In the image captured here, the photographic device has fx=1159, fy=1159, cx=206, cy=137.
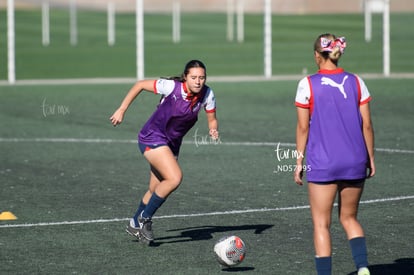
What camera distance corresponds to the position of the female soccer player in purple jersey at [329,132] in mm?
9297

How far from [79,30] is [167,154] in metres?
62.9

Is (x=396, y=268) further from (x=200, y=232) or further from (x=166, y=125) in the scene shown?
(x=166, y=125)

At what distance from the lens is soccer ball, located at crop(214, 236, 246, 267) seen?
1052cm

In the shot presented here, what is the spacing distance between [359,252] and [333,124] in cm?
110

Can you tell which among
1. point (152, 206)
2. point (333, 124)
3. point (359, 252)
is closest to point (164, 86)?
point (152, 206)

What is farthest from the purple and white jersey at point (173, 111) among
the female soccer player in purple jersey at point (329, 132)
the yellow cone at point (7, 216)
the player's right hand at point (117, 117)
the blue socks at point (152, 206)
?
the female soccer player in purple jersey at point (329, 132)

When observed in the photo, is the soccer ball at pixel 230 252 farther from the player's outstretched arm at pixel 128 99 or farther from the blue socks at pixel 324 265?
the player's outstretched arm at pixel 128 99

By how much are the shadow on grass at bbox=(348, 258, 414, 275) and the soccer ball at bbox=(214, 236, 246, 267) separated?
105 cm

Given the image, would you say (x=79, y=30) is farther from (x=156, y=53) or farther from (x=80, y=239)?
Result: (x=80, y=239)

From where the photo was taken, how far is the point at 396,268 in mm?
10602

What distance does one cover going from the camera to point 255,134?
2184cm

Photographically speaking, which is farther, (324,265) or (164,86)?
(164,86)

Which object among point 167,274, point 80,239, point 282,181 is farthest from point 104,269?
point 282,181

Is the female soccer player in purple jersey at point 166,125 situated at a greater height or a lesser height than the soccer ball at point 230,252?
greater
